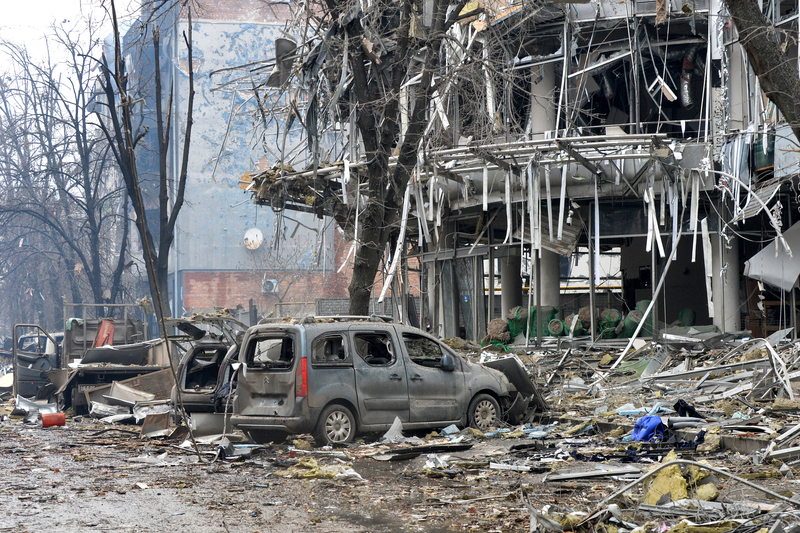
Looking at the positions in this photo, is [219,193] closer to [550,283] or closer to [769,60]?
[550,283]

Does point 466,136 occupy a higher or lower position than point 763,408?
higher

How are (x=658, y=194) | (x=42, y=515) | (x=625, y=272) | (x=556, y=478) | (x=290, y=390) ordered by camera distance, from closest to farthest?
(x=42, y=515) → (x=556, y=478) → (x=290, y=390) → (x=658, y=194) → (x=625, y=272)

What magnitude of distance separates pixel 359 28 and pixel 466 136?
7202 mm

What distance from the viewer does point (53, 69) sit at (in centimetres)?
3462

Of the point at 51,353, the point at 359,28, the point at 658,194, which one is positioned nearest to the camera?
the point at 359,28

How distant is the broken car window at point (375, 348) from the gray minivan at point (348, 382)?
15 millimetres

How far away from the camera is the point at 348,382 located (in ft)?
37.7

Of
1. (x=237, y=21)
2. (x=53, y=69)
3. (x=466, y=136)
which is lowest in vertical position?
(x=466, y=136)

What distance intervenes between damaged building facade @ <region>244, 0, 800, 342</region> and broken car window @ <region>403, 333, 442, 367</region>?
3.40 m

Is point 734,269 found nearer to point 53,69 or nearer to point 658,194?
point 658,194

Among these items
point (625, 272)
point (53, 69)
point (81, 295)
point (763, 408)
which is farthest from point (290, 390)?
point (81, 295)

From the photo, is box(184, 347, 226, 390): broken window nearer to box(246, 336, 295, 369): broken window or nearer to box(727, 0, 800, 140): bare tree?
box(246, 336, 295, 369): broken window

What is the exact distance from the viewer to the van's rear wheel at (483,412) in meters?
Result: 12.7

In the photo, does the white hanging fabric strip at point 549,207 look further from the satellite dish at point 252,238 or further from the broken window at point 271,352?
the satellite dish at point 252,238
